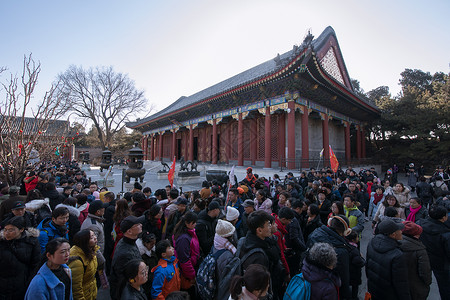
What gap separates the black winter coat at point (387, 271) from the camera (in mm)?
2109

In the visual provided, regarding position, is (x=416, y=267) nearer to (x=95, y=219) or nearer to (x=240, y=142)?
(x=95, y=219)

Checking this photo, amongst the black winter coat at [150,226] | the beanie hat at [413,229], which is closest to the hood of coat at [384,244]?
the beanie hat at [413,229]

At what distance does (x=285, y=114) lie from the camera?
1328 cm

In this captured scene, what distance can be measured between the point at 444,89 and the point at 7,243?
78.4 feet

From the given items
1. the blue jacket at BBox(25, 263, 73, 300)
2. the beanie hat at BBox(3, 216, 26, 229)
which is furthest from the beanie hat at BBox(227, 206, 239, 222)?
the beanie hat at BBox(3, 216, 26, 229)

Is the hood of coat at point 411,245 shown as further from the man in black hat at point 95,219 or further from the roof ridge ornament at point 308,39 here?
the roof ridge ornament at point 308,39

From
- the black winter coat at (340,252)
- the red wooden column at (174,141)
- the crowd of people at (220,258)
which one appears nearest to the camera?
the crowd of people at (220,258)

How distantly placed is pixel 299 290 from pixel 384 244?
1.14m

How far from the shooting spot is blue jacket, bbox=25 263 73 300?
5.31 ft

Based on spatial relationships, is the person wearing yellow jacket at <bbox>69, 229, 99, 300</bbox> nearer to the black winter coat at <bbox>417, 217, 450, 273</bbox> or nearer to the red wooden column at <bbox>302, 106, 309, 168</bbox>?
the black winter coat at <bbox>417, 217, 450, 273</bbox>

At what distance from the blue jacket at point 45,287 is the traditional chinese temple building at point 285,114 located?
9584 millimetres

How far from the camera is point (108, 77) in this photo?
31.0 meters

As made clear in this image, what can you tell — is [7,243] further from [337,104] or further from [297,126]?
[337,104]

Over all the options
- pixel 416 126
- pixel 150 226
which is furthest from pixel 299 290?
pixel 416 126
